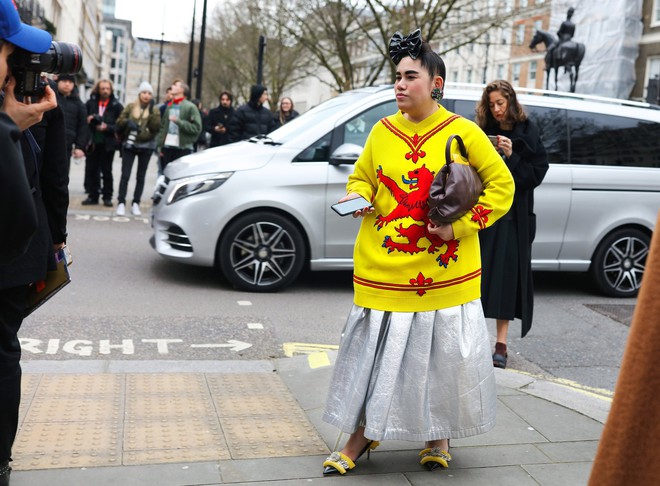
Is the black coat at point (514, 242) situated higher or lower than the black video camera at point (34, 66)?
lower

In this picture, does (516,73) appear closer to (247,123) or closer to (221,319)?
(247,123)

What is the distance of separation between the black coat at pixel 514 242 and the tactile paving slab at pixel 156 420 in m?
1.53

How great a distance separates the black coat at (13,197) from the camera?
1780mm

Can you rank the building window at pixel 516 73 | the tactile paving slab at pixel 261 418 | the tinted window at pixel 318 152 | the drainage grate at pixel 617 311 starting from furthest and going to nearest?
the building window at pixel 516 73 → the tinted window at pixel 318 152 → the drainage grate at pixel 617 311 → the tactile paving slab at pixel 261 418

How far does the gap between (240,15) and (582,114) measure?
1794 inches

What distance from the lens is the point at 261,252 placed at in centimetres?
817

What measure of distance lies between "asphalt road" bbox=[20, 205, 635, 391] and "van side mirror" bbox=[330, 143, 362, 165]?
1.24 metres

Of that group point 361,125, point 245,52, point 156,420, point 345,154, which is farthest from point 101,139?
point 245,52

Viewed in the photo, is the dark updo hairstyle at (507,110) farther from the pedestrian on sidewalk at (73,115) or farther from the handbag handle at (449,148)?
the pedestrian on sidewalk at (73,115)

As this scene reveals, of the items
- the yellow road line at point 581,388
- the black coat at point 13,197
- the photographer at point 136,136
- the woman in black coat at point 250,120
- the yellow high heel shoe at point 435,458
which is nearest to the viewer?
the black coat at point 13,197

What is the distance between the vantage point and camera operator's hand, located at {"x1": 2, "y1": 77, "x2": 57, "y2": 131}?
9.77 feet

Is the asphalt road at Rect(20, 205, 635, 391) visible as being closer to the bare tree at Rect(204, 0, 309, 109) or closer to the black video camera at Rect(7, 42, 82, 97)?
the black video camera at Rect(7, 42, 82, 97)

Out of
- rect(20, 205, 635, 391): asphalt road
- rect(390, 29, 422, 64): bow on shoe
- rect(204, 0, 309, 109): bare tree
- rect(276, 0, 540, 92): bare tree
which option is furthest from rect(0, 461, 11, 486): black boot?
rect(204, 0, 309, 109): bare tree

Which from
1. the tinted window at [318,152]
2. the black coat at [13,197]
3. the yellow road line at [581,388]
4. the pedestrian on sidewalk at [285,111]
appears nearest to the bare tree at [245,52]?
the pedestrian on sidewalk at [285,111]
